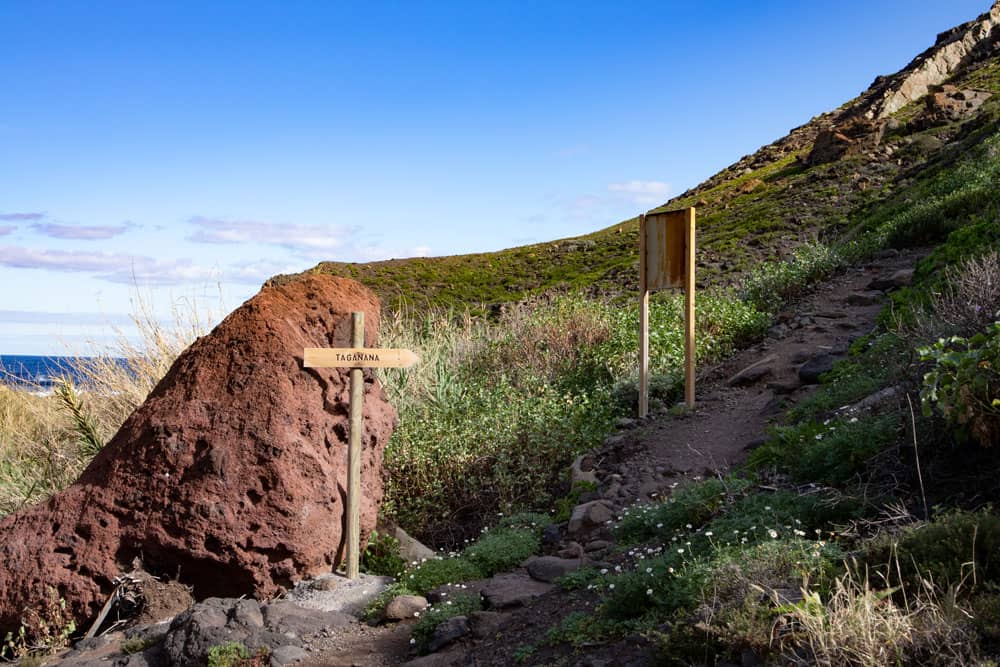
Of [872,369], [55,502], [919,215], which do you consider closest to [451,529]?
[55,502]

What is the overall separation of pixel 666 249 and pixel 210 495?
512 cm

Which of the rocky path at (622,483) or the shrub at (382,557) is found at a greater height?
the rocky path at (622,483)

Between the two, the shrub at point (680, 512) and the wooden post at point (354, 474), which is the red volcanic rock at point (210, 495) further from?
the shrub at point (680, 512)

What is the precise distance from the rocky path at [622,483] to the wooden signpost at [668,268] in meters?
0.41

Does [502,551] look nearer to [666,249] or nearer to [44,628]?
[44,628]

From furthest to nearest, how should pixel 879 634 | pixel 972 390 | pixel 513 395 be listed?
pixel 513 395 < pixel 972 390 < pixel 879 634

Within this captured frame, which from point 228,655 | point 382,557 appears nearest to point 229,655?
point 228,655

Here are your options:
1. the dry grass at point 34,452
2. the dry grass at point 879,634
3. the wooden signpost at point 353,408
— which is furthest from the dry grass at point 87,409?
the dry grass at point 879,634

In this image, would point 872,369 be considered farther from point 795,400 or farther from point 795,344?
point 795,344

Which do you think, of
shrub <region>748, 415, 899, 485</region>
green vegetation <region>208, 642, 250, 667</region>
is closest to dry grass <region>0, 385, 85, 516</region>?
green vegetation <region>208, 642, 250, 667</region>

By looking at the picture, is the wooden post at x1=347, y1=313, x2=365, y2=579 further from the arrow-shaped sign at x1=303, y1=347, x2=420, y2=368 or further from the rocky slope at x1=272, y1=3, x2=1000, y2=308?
the rocky slope at x1=272, y1=3, x2=1000, y2=308

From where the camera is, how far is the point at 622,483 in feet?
23.1

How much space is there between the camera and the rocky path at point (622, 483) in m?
4.80

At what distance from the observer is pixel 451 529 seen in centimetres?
786
